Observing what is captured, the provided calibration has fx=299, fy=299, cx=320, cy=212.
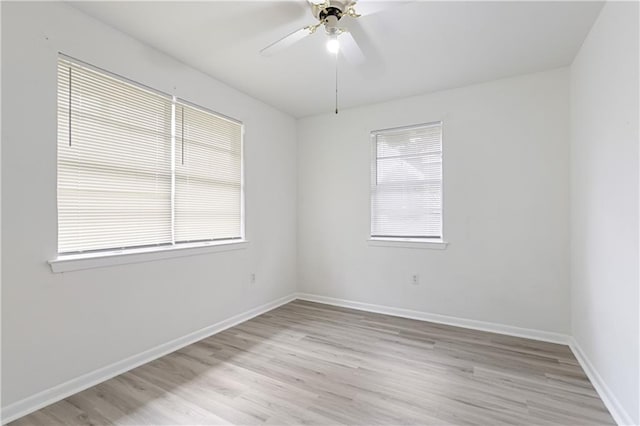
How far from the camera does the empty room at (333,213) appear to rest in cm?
186

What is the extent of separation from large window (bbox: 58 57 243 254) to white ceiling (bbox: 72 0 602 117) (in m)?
0.49

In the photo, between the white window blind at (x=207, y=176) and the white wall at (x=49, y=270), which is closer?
the white wall at (x=49, y=270)

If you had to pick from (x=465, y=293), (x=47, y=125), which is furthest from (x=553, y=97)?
(x=47, y=125)

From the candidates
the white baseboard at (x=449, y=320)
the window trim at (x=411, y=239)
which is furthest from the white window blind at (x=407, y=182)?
the white baseboard at (x=449, y=320)

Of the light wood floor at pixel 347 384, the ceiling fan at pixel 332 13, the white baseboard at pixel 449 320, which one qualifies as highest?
the ceiling fan at pixel 332 13

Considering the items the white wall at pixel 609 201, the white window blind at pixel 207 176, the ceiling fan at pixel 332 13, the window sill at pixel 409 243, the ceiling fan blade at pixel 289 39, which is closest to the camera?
the white wall at pixel 609 201

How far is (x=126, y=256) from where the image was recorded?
2.36 metres

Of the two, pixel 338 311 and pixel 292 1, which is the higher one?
pixel 292 1

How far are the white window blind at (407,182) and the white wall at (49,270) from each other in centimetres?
206

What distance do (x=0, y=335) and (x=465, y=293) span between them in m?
3.83

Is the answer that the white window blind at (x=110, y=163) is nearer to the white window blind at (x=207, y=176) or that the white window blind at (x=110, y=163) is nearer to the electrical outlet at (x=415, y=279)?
the white window blind at (x=207, y=176)

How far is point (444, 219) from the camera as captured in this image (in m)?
3.44

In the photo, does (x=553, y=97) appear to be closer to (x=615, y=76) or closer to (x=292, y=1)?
(x=615, y=76)

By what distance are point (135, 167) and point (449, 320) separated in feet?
11.6
